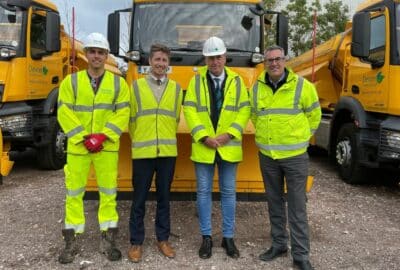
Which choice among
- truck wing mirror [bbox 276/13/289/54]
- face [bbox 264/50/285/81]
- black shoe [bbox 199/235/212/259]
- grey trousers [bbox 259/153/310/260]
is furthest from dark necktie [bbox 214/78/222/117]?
truck wing mirror [bbox 276/13/289/54]

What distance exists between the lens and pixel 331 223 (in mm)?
5441

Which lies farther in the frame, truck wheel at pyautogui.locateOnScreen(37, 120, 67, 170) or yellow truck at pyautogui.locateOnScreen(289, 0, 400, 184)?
truck wheel at pyautogui.locateOnScreen(37, 120, 67, 170)

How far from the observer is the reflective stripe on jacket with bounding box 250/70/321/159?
13.1ft

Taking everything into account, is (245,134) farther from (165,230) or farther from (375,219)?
(375,219)

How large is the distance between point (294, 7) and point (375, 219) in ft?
52.9

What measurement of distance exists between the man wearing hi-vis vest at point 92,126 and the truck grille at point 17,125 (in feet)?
10.5

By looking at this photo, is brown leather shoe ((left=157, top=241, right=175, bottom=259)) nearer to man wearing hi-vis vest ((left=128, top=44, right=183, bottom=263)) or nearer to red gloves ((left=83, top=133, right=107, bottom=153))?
man wearing hi-vis vest ((left=128, top=44, right=183, bottom=263))

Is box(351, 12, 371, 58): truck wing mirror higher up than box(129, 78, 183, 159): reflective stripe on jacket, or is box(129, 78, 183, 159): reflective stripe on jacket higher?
box(351, 12, 371, 58): truck wing mirror

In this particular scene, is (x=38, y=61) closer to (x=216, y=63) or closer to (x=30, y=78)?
(x=30, y=78)

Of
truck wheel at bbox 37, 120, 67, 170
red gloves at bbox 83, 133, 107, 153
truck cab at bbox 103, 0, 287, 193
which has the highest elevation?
truck cab at bbox 103, 0, 287, 193

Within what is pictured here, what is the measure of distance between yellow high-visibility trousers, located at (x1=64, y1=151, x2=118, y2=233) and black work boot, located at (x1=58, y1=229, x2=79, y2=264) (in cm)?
5

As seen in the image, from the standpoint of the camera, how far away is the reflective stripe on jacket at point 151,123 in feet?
13.6

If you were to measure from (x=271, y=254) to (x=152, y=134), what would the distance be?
58.7 inches

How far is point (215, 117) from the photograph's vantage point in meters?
4.19
